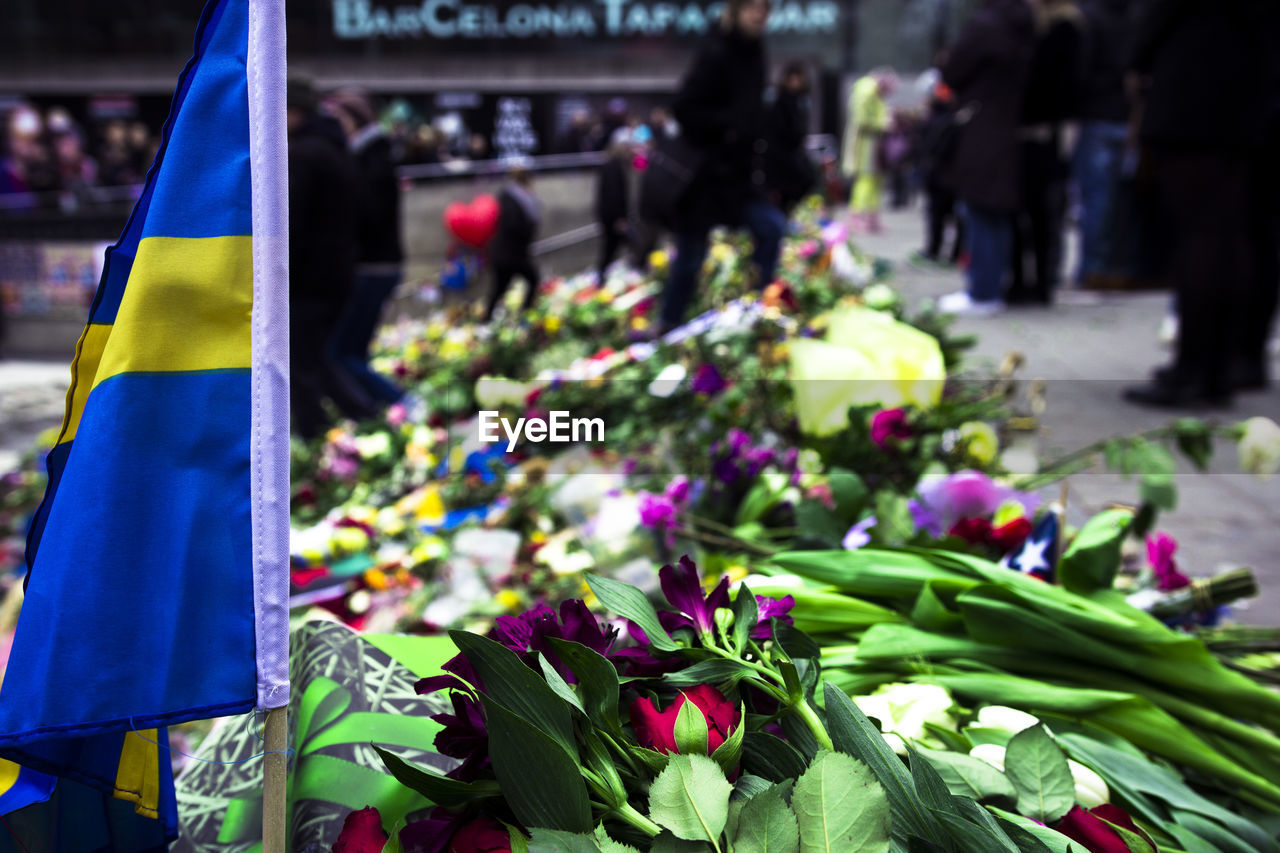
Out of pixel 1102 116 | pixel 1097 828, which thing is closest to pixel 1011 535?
pixel 1097 828

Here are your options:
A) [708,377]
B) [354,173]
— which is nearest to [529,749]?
[708,377]

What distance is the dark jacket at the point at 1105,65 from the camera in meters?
6.59

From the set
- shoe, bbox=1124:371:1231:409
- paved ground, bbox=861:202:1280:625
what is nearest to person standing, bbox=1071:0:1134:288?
paved ground, bbox=861:202:1280:625

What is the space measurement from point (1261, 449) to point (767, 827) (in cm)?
149

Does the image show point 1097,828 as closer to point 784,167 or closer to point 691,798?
point 691,798

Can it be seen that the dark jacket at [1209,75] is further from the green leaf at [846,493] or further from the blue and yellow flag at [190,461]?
the blue and yellow flag at [190,461]

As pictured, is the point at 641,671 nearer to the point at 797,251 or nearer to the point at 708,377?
the point at 708,377

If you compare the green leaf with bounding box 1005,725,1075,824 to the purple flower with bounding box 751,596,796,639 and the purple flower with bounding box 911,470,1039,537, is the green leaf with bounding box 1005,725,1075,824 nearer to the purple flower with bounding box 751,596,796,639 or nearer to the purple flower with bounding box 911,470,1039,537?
the purple flower with bounding box 751,596,796,639

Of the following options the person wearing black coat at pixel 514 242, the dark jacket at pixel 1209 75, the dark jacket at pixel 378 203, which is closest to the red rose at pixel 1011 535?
the dark jacket at pixel 1209 75

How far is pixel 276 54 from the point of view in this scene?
94 centimetres

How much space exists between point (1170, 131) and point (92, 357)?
162 inches

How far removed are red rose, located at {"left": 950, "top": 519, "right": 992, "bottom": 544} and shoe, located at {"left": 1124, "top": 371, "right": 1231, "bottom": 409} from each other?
2.95 metres

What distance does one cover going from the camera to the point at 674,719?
849 mm

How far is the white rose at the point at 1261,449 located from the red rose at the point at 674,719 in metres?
1.39
